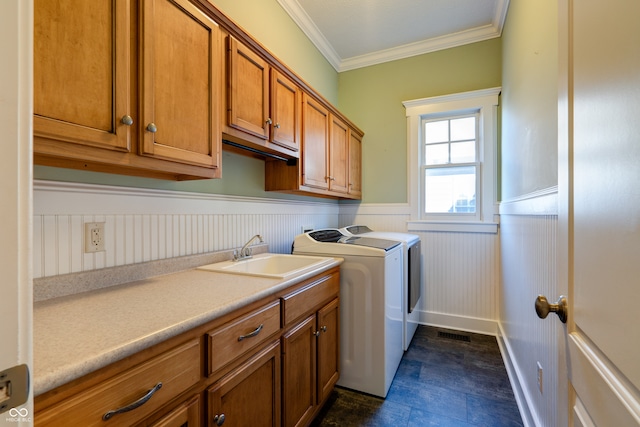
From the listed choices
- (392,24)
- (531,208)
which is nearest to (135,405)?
(531,208)

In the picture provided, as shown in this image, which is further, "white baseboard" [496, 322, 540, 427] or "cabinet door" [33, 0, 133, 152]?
"white baseboard" [496, 322, 540, 427]

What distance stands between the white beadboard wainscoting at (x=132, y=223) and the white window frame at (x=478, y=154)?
171 cm

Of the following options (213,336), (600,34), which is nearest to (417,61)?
(600,34)

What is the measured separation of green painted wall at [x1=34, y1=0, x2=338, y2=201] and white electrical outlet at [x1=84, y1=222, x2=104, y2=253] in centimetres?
18

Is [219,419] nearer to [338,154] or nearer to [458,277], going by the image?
[338,154]

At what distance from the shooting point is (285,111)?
71.1 inches

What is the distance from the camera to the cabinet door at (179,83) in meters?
1.02

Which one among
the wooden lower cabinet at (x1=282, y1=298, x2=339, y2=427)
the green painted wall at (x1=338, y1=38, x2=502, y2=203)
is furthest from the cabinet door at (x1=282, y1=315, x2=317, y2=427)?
the green painted wall at (x1=338, y1=38, x2=502, y2=203)

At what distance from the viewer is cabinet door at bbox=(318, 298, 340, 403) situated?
1599 mm

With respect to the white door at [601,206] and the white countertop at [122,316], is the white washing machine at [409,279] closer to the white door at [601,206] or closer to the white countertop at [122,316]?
the white countertop at [122,316]

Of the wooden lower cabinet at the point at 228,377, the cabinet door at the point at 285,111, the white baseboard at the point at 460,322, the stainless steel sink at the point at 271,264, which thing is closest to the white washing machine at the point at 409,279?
the white baseboard at the point at 460,322

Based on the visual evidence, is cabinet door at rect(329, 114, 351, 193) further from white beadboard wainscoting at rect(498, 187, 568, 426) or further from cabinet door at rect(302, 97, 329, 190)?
white beadboard wainscoting at rect(498, 187, 568, 426)

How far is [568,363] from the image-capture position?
2.21ft

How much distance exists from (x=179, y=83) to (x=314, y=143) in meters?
1.16
